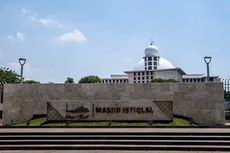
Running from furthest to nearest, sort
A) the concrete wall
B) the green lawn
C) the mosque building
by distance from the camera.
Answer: the mosque building
the concrete wall
the green lawn

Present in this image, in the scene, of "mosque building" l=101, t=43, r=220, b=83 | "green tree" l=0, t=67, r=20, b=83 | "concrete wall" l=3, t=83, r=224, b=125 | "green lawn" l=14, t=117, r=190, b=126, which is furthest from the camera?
"mosque building" l=101, t=43, r=220, b=83

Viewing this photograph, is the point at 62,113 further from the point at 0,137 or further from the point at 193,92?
the point at 193,92

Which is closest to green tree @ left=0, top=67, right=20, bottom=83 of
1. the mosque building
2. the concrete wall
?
the concrete wall

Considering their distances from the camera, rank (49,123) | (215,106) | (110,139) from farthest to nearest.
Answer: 1. (215,106)
2. (49,123)
3. (110,139)

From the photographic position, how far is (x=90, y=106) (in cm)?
2250

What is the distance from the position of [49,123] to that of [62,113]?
3.99ft

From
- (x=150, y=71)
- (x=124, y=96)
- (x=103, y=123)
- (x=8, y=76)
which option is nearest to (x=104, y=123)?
(x=103, y=123)

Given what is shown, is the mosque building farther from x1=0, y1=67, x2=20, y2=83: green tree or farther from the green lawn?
the green lawn

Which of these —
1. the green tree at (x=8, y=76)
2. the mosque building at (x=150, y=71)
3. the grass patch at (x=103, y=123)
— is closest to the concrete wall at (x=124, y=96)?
the grass patch at (x=103, y=123)

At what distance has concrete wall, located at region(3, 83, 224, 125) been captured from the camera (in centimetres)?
2406

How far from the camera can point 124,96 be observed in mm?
24594

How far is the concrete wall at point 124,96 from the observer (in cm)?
2406

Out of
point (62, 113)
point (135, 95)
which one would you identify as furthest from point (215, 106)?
point (62, 113)

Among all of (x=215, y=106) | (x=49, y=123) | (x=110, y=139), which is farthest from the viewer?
(x=215, y=106)
